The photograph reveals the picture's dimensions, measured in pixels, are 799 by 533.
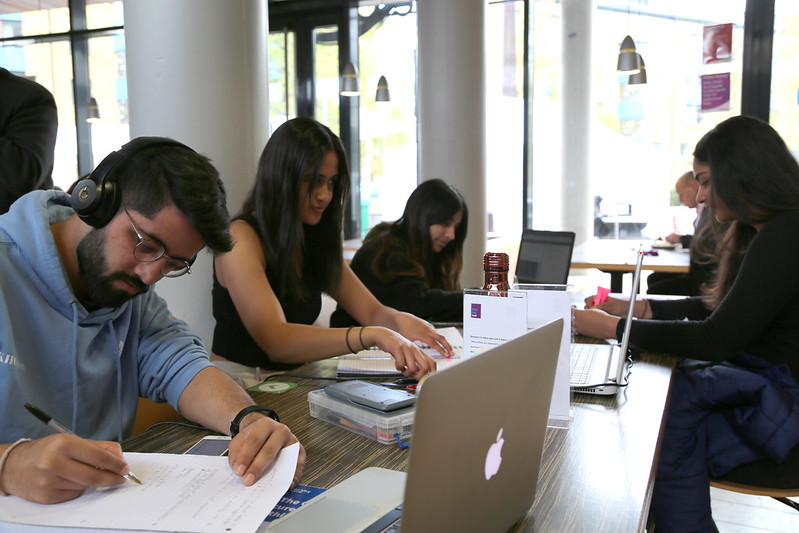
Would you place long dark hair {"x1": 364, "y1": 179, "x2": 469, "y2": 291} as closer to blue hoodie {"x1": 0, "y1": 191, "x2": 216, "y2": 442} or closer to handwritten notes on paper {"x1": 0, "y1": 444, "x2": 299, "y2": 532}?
blue hoodie {"x1": 0, "y1": 191, "x2": 216, "y2": 442}

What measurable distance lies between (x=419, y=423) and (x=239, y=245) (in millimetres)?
1426

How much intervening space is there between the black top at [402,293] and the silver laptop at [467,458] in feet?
4.82

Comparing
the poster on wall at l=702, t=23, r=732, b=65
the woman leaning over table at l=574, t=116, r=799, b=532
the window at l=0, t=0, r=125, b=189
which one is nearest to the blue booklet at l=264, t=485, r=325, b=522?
the woman leaning over table at l=574, t=116, r=799, b=532

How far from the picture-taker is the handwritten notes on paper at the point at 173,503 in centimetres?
83

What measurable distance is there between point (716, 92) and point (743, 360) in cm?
419

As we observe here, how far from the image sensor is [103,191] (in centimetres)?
113

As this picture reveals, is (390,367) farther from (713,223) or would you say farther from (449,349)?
(713,223)

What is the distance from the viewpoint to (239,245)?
1928 millimetres

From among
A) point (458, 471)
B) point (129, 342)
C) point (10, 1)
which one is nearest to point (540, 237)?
point (129, 342)

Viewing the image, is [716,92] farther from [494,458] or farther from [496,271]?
[494,458]

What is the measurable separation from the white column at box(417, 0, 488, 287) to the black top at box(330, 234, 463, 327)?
87.8 inches

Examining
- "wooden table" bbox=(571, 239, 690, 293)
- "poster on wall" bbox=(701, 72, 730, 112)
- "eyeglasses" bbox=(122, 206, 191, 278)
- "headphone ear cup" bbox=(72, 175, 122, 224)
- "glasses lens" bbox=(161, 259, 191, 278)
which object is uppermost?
"poster on wall" bbox=(701, 72, 730, 112)

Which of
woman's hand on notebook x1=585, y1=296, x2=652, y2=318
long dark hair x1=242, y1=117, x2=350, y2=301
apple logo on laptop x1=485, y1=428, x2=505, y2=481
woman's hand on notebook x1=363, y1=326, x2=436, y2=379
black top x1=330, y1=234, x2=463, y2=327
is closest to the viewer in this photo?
apple logo on laptop x1=485, y1=428, x2=505, y2=481

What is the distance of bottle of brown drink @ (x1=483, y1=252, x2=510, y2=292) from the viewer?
1.30 meters
